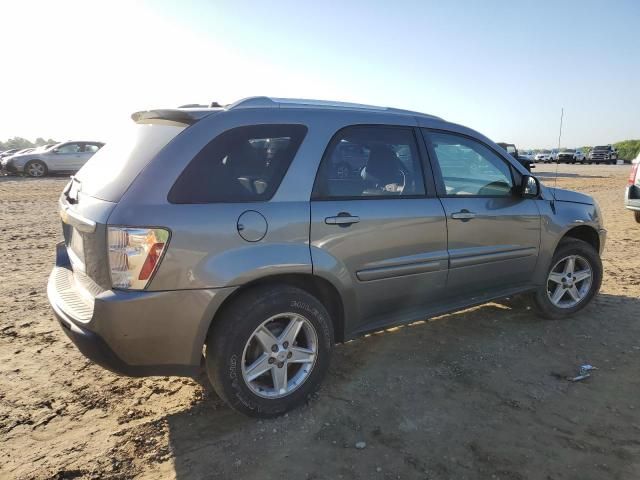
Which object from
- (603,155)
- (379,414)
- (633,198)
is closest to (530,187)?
(379,414)

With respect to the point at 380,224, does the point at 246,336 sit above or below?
below

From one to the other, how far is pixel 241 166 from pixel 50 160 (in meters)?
20.9

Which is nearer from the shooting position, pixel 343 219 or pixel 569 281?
pixel 343 219

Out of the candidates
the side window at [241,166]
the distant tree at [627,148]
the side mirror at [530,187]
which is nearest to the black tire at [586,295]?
the side mirror at [530,187]

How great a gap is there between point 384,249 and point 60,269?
2.19 meters

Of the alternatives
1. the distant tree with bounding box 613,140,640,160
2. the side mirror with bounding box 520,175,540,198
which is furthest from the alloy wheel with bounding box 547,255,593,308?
the distant tree with bounding box 613,140,640,160

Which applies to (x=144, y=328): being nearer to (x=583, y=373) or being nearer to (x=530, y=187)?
(x=583, y=373)

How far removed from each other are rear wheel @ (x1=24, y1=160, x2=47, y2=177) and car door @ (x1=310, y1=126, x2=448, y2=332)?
2114 centimetres

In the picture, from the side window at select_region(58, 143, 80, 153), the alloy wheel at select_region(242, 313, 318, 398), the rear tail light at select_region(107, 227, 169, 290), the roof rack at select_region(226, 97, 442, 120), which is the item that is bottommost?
the alloy wheel at select_region(242, 313, 318, 398)

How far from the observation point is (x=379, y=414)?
2.92 meters

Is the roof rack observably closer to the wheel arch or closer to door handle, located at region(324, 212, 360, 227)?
door handle, located at region(324, 212, 360, 227)

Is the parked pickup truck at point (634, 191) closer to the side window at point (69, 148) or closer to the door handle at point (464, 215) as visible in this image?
the door handle at point (464, 215)

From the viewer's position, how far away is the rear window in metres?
2.57

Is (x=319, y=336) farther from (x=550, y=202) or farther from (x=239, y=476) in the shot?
(x=550, y=202)
